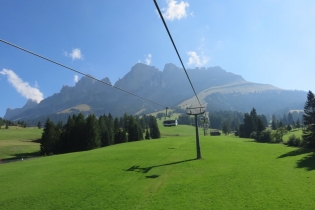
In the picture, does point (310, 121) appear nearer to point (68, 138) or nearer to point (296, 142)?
point (296, 142)

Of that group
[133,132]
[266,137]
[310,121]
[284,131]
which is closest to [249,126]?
[284,131]

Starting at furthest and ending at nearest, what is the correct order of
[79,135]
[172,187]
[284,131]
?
[284,131] → [79,135] → [172,187]

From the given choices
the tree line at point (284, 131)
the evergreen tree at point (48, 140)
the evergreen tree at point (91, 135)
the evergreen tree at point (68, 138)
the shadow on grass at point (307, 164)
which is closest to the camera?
the shadow on grass at point (307, 164)

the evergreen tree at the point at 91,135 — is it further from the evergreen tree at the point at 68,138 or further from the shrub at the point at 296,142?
the shrub at the point at 296,142

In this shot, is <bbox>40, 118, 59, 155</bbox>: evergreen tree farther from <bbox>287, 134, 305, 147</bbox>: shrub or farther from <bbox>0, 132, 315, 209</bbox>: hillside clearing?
<bbox>287, 134, 305, 147</bbox>: shrub

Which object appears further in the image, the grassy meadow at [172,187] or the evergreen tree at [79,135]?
the evergreen tree at [79,135]

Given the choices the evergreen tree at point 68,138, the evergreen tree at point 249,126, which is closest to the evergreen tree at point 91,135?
the evergreen tree at point 68,138

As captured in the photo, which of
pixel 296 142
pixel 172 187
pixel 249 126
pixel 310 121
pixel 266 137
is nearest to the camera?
pixel 172 187

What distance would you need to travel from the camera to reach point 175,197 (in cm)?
2247

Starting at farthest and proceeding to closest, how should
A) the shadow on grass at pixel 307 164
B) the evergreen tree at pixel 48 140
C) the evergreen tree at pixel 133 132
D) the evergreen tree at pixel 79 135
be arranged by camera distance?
the evergreen tree at pixel 133 132
the evergreen tree at pixel 79 135
the evergreen tree at pixel 48 140
the shadow on grass at pixel 307 164

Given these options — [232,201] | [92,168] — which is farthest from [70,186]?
[232,201]

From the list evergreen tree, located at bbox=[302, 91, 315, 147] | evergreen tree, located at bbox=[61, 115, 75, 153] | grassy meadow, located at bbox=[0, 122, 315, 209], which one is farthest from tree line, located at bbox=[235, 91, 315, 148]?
evergreen tree, located at bbox=[61, 115, 75, 153]

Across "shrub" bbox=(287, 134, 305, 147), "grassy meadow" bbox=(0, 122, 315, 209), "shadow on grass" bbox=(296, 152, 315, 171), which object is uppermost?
"shrub" bbox=(287, 134, 305, 147)

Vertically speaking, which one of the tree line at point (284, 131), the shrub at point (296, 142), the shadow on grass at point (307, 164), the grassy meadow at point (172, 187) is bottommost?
the grassy meadow at point (172, 187)
